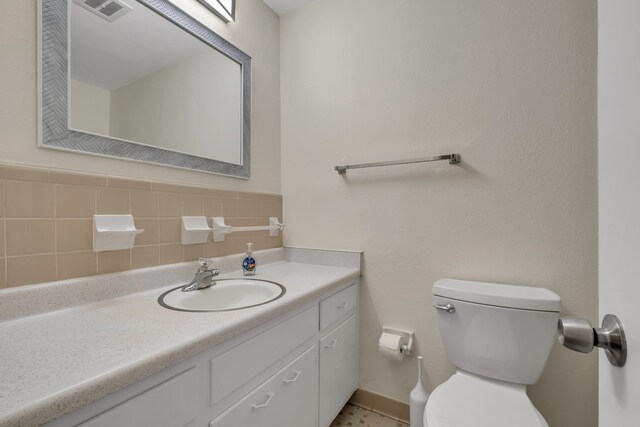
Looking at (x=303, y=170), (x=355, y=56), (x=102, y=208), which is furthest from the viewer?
(x=303, y=170)

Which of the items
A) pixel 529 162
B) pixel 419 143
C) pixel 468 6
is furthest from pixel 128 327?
pixel 468 6

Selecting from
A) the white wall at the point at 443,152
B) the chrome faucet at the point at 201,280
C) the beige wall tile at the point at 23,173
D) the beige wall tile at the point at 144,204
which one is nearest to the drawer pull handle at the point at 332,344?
the white wall at the point at 443,152

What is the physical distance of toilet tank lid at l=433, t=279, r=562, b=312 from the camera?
3.14 feet

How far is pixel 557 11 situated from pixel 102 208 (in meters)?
1.88

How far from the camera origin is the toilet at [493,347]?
2.85 ft

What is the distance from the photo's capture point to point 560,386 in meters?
1.08

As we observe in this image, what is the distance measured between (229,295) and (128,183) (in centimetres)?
59

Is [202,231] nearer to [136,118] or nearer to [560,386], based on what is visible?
[136,118]

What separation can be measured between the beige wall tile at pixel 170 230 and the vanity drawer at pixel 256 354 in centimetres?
59

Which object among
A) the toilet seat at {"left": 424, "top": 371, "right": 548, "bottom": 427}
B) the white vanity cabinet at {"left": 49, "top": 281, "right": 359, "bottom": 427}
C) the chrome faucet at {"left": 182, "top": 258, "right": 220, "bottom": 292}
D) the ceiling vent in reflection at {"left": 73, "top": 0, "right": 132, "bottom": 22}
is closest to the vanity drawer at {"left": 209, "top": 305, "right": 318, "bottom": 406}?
the white vanity cabinet at {"left": 49, "top": 281, "right": 359, "bottom": 427}

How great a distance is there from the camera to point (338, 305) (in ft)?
4.26

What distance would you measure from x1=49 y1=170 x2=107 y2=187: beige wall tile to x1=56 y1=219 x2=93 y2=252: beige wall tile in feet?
0.40
